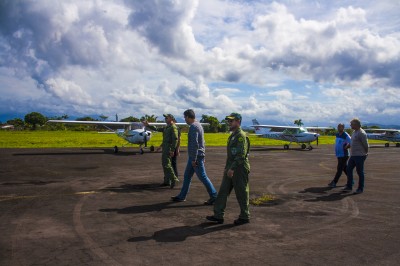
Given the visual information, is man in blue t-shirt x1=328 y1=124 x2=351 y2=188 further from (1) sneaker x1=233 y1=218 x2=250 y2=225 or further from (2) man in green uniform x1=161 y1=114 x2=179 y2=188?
(1) sneaker x1=233 y1=218 x2=250 y2=225

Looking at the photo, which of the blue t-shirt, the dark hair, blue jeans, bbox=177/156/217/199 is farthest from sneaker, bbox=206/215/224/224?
the blue t-shirt

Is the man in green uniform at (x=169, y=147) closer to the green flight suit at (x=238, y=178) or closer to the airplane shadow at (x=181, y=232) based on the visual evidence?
the green flight suit at (x=238, y=178)

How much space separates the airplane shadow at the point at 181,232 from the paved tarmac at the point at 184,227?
0.05 feet

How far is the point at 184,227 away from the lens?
215 inches

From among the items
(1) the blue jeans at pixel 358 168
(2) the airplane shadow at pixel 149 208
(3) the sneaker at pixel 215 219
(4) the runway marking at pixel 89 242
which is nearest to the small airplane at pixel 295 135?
(1) the blue jeans at pixel 358 168

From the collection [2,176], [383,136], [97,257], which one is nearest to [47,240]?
[97,257]

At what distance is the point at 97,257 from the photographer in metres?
4.07

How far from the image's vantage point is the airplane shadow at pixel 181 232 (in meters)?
4.82

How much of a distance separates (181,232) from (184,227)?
0.29m

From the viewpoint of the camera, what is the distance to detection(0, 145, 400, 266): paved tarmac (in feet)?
13.6

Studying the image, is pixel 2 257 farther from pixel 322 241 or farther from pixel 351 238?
pixel 351 238

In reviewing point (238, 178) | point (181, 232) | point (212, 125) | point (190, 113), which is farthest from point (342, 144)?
point (212, 125)

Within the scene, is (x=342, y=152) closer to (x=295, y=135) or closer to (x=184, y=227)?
(x=184, y=227)

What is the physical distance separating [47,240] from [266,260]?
322cm
